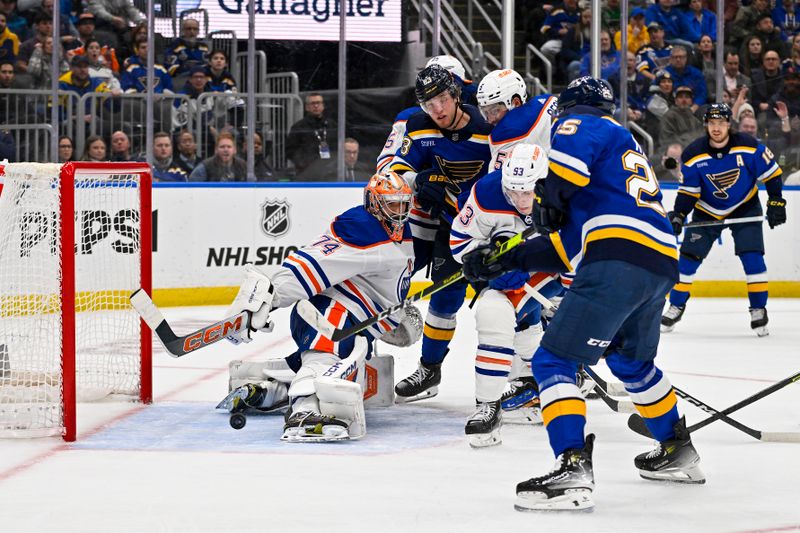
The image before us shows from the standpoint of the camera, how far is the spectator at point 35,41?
23.8 feet

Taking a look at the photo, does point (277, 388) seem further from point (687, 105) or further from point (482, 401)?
point (687, 105)

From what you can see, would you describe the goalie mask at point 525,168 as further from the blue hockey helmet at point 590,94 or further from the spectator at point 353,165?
the spectator at point 353,165

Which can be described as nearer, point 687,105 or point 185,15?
point 185,15

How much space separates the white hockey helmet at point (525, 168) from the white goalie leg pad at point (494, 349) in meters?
0.64

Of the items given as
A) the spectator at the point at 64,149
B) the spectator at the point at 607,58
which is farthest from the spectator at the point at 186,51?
the spectator at the point at 607,58

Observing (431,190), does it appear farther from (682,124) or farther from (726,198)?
(682,124)

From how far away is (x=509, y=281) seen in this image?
3916 mm

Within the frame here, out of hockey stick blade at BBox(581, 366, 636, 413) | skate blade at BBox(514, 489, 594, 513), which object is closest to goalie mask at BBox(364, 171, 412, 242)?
hockey stick blade at BBox(581, 366, 636, 413)

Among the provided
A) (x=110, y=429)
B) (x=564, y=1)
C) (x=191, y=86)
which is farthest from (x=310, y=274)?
(x=564, y=1)

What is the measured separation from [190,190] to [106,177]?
310cm

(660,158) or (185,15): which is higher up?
(185,15)

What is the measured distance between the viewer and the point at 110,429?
4.00 meters

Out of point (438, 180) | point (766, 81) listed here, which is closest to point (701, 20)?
point (766, 81)

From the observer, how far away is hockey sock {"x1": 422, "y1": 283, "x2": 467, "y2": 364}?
4.54m
